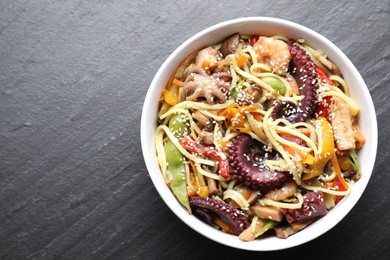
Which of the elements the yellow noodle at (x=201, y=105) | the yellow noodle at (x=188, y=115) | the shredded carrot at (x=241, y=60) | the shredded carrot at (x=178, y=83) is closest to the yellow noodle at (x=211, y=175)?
the yellow noodle at (x=188, y=115)

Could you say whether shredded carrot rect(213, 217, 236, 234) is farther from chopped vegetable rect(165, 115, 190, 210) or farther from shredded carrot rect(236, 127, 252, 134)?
shredded carrot rect(236, 127, 252, 134)

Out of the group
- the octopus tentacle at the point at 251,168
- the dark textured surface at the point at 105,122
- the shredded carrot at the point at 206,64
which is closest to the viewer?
the octopus tentacle at the point at 251,168

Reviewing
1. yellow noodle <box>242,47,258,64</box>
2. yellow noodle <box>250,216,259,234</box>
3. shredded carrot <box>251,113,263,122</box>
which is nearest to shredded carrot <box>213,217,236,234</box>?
yellow noodle <box>250,216,259,234</box>

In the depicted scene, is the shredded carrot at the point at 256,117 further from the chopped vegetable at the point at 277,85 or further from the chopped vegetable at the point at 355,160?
the chopped vegetable at the point at 355,160

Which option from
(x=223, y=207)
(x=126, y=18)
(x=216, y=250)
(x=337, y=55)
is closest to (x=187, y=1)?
(x=126, y=18)

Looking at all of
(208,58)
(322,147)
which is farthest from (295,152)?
(208,58)

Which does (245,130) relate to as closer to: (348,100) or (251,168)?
(251,168)

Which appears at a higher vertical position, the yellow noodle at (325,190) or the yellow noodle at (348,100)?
the yellow noodle at (348,100)
